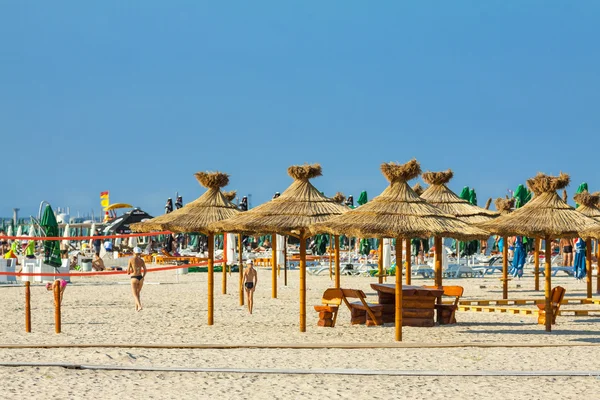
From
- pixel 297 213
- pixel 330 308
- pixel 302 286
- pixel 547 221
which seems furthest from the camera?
pixel 330 308

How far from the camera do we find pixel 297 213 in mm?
14586

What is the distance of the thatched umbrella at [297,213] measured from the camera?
1418cm

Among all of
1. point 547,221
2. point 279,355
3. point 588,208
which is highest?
point 588,208

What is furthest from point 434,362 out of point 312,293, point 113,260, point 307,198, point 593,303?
point 113,260

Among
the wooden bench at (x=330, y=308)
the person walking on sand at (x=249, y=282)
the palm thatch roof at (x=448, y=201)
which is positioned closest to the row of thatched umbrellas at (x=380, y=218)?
the wooden bench at (x=330, y=308)

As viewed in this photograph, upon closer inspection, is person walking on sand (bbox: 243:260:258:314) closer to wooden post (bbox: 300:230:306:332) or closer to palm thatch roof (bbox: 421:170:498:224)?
wooden post (bbox: 300:230:306:332)

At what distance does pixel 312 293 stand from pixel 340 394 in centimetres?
1447

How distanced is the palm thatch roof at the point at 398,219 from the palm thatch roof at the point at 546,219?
20.5 inches

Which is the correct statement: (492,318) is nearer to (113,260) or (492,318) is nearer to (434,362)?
(434,362)

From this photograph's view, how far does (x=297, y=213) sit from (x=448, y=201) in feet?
22.8

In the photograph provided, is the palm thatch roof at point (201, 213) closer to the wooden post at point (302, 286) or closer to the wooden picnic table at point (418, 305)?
the wooden post at point (302, 286)

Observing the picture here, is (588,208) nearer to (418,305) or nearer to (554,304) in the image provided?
(554,304)

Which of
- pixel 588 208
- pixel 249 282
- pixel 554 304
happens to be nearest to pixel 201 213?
pixel 249 282

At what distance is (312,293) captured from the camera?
77.4ft
